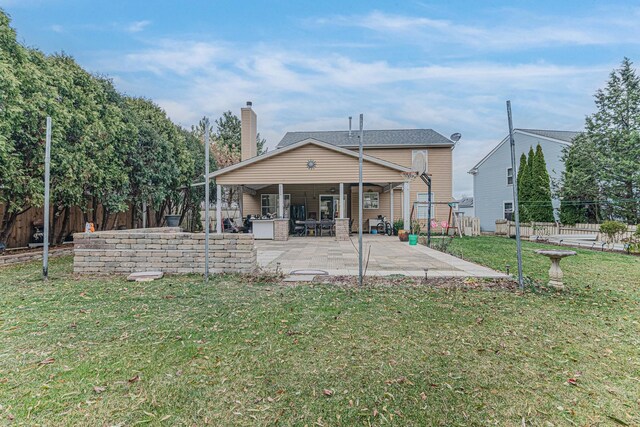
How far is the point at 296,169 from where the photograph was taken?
45.4 ft

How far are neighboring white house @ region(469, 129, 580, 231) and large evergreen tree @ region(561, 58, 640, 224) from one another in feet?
5.85

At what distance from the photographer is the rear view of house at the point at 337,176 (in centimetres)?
1368

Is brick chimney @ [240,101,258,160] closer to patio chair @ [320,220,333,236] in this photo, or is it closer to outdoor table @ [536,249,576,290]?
patio chair @ [320,220,333,236]

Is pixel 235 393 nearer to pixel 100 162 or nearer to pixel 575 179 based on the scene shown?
pixel 100 162

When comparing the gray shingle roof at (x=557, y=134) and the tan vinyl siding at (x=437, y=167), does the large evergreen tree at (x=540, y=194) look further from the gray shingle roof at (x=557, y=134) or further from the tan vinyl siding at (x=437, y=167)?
the tan vinyl siding at (x=437, y=167)

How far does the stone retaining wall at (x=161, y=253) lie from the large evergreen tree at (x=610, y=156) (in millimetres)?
17027

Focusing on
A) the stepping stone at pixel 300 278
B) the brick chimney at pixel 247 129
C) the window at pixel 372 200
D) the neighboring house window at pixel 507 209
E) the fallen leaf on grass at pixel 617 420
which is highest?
the brick chimney at pixel 247 129

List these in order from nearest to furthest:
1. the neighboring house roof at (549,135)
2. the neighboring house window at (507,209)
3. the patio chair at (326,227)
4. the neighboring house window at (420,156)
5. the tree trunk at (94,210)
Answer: the tree trunk at (94,210) < the patio chair at (326,227) < the neighboring house roof at (549,135) < the neighboring house window at (420,156) < the neighboring house window at (507,209)

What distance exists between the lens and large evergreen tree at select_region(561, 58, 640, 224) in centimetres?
1482

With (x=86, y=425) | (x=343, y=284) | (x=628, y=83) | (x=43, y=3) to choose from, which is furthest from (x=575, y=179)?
Answer: (x=43, y=3)

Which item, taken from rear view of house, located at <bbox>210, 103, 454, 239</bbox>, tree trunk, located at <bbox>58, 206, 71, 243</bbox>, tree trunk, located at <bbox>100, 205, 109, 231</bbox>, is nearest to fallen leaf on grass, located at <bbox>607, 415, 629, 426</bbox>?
rear view of house, located at <bbox>210, 103, 454, 239</bbox>

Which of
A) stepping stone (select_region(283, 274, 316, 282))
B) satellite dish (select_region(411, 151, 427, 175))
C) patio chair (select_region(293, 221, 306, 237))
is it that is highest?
satellite dish (select_region(411, 151, 427, 175))

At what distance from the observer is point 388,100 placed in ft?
57.8

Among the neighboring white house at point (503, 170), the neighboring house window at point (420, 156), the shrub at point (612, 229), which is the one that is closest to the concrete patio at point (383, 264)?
the shrub at point (612, 229)
